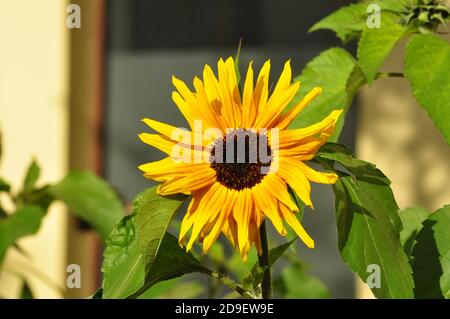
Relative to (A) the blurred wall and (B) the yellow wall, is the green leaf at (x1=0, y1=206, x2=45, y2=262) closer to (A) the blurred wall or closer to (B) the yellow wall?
(B) the yellow wall

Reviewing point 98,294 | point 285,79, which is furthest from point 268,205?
point 98,294

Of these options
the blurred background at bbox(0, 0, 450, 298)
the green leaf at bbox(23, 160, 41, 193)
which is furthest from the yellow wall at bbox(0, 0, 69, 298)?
the green leaf at bbox(23, 160, 41, 193)

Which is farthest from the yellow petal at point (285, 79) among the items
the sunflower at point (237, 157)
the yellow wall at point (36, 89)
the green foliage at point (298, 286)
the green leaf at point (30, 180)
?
the yellow wall at point (36, 89)

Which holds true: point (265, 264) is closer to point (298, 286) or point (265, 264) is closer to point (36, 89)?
point (298, 286)

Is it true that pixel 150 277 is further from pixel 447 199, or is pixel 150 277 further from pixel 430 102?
pixel 447 199

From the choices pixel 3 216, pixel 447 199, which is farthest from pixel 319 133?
pixel 447 199

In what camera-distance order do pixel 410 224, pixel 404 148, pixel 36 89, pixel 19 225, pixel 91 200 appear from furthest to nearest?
pixel 36 89 → pixel 404 148 → pixel 91 200 → pixel 19 225 → pixel 410 224
